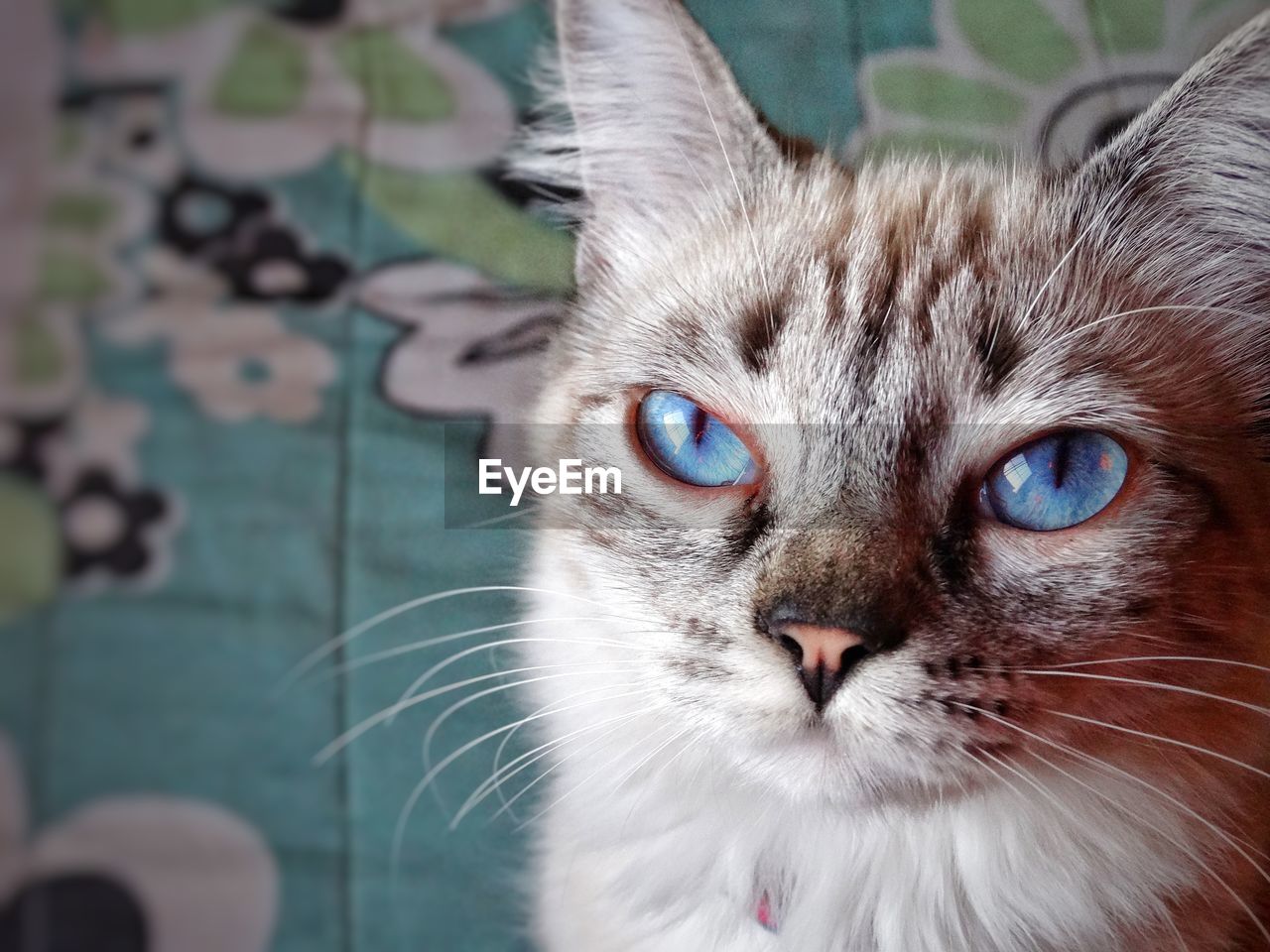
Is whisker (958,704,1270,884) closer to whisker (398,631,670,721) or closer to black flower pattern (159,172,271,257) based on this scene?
whisker (398,631,670,721)

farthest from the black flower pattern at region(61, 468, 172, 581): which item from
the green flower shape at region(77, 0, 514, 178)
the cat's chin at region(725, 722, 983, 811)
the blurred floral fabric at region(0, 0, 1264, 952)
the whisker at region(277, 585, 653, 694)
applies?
the cat's chin at region(725, 722, 983, 811)

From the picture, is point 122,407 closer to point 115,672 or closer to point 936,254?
point 115,672

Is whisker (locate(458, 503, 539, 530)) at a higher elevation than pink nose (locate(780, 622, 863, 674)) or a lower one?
higher

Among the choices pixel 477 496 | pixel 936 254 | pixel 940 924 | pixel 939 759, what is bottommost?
pixel 940 924

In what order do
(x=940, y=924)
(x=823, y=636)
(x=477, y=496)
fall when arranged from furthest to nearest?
(x=477, y=496) < (x=940, y=924) < (x=823, y=636)

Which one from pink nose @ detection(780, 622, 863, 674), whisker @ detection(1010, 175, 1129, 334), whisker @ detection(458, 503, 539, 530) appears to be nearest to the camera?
pink nose @ detection(780, 622, 863, 674)

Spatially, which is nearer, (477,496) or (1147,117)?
(1147,117)

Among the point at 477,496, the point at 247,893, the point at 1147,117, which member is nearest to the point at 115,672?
the point at 247,893
